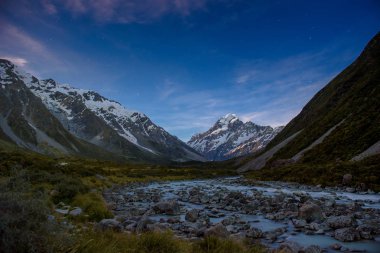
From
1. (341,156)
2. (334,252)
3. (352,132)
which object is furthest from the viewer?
(352,132)

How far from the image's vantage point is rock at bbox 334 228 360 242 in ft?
41.3

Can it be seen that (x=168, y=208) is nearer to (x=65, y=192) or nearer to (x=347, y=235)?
(x=65, y=192)

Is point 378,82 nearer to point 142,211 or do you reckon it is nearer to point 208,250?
point 142,211

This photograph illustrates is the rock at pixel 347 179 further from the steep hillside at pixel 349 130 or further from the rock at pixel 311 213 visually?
the rock at pixel 311 213

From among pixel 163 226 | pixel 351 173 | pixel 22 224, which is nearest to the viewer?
pixel 22 224

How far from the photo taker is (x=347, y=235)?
12742 mm

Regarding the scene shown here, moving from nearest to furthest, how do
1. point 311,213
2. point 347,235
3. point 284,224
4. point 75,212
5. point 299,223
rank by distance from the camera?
1. point 347,235
2. point 75,212
3. point 299,223
4. point 284,224
5. point 311,213

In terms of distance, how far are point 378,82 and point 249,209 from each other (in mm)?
76699

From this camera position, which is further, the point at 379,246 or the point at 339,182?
the point at 339,182

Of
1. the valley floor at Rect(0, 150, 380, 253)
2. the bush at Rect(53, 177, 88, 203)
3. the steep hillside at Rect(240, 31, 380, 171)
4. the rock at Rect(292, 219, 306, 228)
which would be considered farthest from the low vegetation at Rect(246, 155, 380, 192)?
the bush at Rect(53, 177, 88, 203)

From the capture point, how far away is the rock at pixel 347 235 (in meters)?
12.6

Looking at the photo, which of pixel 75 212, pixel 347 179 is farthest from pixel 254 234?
pixel 347 179

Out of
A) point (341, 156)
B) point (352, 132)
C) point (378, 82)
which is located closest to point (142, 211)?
Answer: point (341, 156)

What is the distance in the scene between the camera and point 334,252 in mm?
11062
